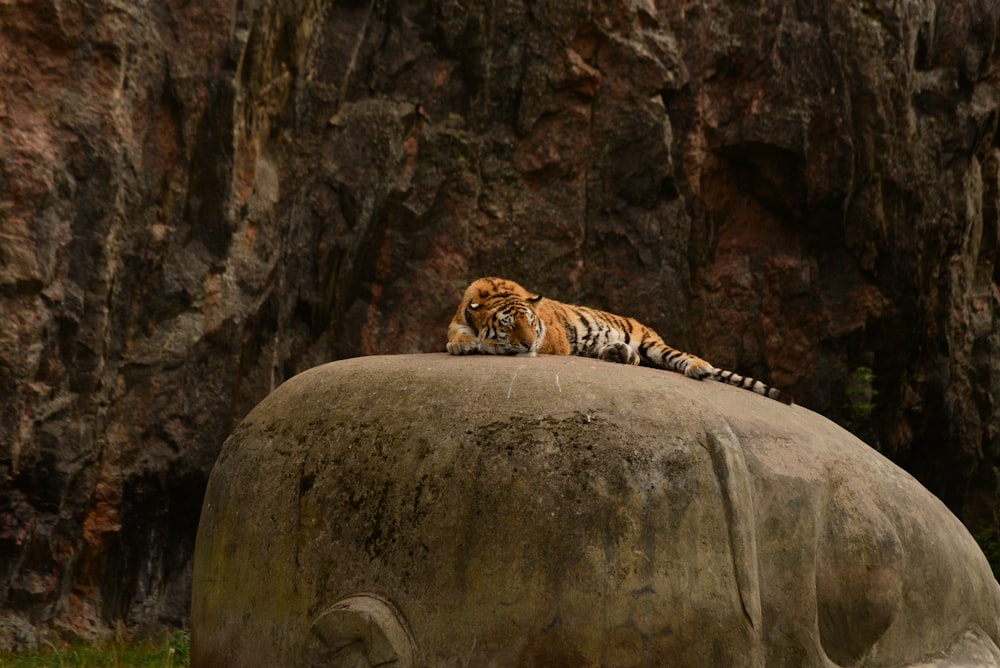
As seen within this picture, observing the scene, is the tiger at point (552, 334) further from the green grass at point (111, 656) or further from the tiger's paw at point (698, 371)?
the green grass at point (111, 656)

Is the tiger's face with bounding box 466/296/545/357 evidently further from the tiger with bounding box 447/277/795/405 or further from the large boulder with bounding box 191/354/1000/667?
the large boulder with bounding box 191/354/1000/667

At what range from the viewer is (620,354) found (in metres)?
8.46

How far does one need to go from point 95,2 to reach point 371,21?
321 centimetres

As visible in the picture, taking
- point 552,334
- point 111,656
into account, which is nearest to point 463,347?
point 552,334

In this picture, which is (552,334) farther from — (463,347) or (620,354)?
(463,347)

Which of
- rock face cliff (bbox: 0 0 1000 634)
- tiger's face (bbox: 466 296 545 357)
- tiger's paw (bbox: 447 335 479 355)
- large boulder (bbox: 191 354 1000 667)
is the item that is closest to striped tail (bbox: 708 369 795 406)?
large boulder (bbox: 191 354 1000 667)

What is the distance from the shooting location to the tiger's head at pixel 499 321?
7.77 meters

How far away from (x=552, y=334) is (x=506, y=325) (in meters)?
0.84

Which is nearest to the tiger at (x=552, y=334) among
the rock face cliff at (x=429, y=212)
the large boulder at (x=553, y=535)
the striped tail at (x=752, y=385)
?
the striped tail at (x=752, y=385)

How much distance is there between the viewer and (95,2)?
941 centimetres

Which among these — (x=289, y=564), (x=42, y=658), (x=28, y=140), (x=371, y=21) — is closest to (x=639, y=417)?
(x=289, y=564)

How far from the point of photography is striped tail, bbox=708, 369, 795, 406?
298 inches

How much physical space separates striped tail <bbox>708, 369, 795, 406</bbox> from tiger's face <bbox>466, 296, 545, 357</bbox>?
1.20 meters

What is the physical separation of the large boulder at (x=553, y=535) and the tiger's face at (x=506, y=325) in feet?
3.05
